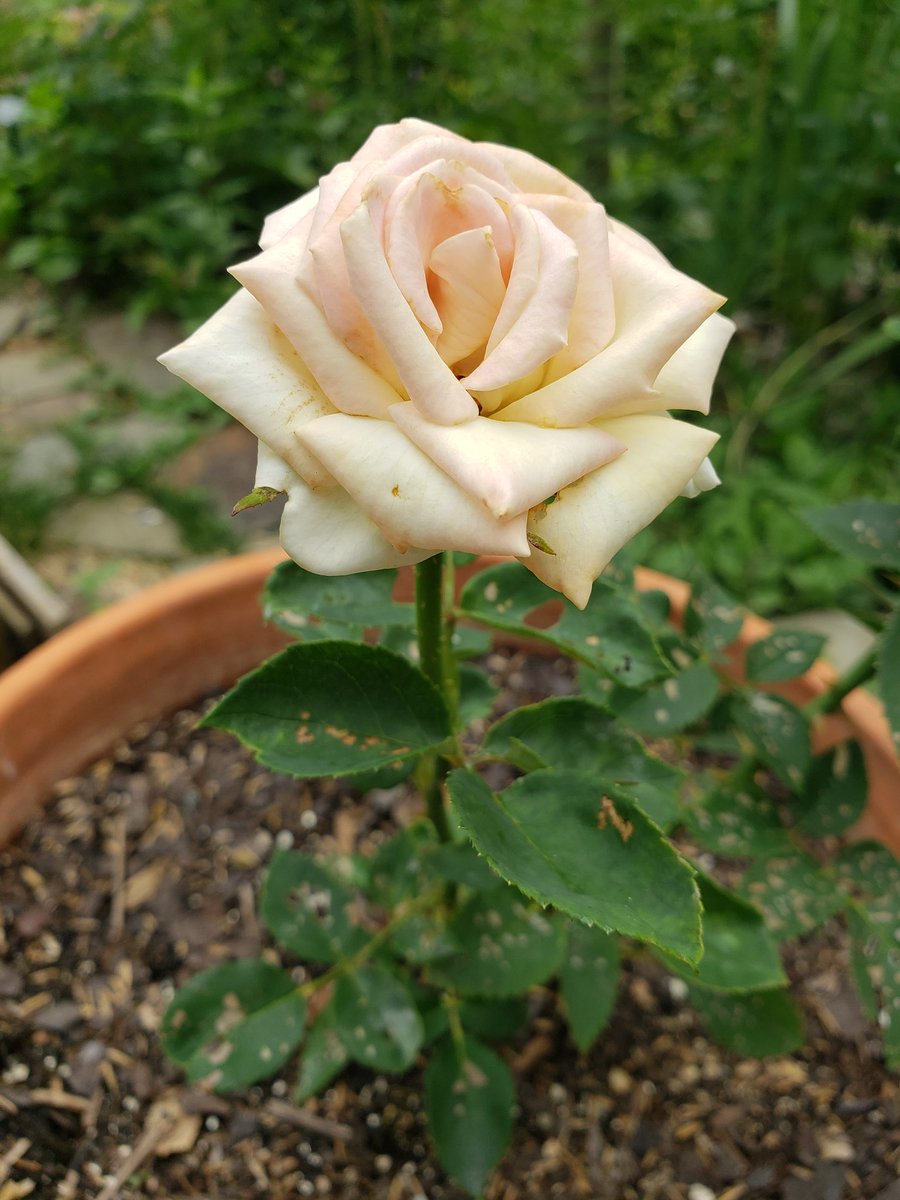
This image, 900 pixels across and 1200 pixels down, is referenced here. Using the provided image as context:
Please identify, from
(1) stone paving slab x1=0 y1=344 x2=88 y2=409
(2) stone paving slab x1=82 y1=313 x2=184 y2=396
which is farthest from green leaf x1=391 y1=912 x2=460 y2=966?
(1) stone paving slab x1=0 y1=344 x2=88 y2=409

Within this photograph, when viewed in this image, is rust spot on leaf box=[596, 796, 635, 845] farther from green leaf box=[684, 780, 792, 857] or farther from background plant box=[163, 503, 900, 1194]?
green leaf box=[684, 780, 792, 857]

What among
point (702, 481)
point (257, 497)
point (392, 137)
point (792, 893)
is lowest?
point (792, 893)

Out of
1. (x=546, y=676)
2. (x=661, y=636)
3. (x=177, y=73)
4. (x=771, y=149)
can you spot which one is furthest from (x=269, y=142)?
(x=661, y=636)

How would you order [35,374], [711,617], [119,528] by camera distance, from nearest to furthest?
1. [711,617]
2. [119,528]
3. [35,374]

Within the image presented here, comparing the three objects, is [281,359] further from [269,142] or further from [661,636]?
[269,142]

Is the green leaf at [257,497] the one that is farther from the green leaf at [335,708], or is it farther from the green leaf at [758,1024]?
the green leaf at [758,1024]

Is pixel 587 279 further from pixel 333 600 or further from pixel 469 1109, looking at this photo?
pixel 469 1109

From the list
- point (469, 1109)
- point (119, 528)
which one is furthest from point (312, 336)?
point (119, 528)
